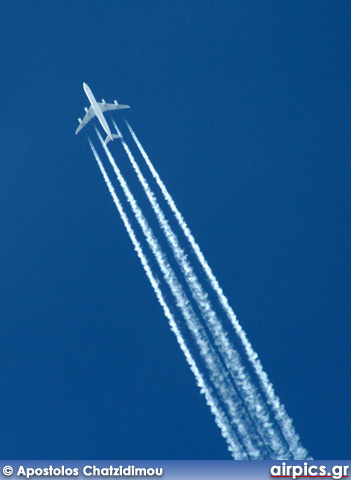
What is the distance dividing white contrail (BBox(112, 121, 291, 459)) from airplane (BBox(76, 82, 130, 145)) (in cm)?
1955

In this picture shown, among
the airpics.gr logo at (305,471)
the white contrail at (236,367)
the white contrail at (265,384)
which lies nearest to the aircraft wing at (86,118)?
the white contrail at (265,384)

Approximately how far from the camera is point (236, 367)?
274 feet

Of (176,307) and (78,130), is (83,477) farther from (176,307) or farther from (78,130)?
(78,130)

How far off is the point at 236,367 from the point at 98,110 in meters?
42.4

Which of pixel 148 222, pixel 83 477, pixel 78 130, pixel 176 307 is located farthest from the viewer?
pixel 78 130

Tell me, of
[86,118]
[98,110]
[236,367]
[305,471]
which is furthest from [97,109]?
[305,471]

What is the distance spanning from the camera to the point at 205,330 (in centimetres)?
8612

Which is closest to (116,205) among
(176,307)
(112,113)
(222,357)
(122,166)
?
(122,166)

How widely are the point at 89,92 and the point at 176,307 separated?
122 ft

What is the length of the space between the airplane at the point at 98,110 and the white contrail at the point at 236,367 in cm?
1955

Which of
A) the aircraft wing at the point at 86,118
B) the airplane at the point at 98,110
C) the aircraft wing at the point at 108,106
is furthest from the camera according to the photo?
the aircraft wing at the point at 86,118

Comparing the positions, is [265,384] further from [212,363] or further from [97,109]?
[97,109]

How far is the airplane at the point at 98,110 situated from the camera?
106 meters

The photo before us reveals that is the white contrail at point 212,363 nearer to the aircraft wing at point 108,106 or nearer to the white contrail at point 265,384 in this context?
the white contrail at point 265,384
